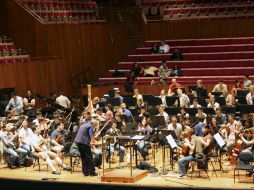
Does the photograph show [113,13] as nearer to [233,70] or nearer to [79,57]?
[79,57]

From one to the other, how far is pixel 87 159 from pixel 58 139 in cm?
142

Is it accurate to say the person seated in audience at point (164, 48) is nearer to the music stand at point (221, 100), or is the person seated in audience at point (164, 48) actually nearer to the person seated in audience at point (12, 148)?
the music stand at point (221, 100)

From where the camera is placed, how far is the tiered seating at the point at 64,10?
82.2ft

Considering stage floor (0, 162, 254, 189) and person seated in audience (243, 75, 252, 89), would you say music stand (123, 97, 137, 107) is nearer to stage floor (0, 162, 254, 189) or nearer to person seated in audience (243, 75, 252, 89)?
person seated in audience (243, 75, 252, 89)

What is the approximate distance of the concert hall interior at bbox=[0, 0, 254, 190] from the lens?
13742 millimetres

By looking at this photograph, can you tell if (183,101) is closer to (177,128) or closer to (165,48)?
(177,128)

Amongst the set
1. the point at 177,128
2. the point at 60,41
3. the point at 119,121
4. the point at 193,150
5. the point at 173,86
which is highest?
the point at 60,41

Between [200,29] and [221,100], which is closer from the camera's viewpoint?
[221,100]

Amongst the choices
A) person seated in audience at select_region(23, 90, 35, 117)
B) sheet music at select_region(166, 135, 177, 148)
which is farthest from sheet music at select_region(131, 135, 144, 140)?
person seated in audience at select_region(23, 90, 35, 117)

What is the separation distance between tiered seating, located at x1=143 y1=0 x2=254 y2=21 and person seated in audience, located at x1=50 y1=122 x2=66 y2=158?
45.4 ft

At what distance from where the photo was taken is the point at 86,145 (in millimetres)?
13766

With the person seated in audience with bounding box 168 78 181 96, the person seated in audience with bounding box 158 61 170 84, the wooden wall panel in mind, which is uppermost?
the wooden wall panel

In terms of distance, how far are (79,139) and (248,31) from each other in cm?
1437

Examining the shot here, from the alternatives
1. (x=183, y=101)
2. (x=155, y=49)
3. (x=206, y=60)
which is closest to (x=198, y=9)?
(x=155, y=49)
